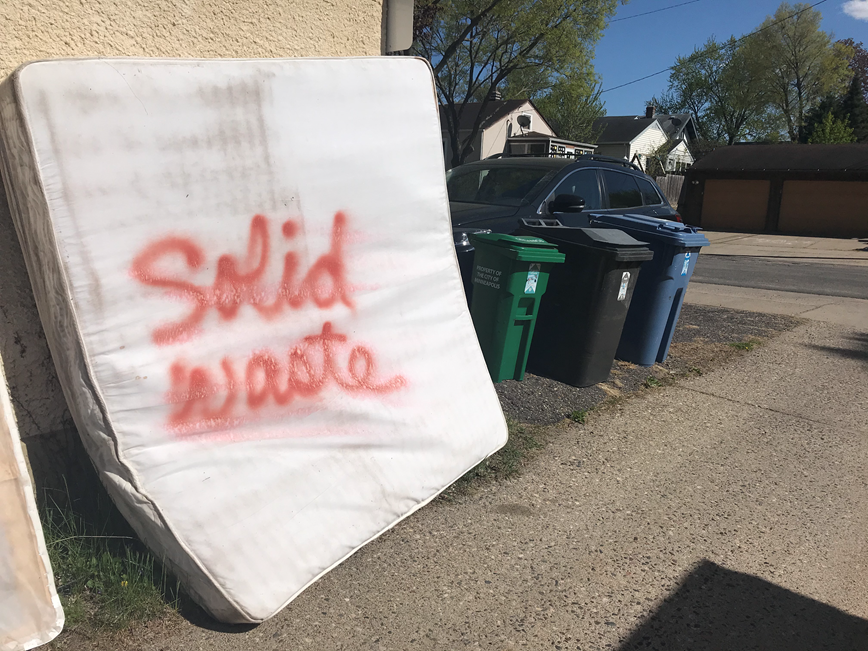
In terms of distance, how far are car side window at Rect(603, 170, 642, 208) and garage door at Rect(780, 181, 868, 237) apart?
20.5 meters

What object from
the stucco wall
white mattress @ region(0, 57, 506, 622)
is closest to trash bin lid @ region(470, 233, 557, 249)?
white mattress @ region(0, 57, 506, 622)

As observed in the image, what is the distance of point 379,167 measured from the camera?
3.17m

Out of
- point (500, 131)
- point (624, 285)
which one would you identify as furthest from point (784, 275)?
point (500, 131)

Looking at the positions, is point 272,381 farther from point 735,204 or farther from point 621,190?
point 735,204

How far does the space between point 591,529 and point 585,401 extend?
1.72 meters

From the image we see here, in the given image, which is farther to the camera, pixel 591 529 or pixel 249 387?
pixel 591 529

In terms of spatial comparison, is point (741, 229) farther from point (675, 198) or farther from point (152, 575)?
point (152, 575)

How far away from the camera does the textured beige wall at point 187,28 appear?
8.16ft

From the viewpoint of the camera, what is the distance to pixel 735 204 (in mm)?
25984

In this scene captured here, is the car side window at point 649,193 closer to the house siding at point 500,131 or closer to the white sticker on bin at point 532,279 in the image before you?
the white sticker on bin at point 532,279

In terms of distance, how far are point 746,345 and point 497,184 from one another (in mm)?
3138

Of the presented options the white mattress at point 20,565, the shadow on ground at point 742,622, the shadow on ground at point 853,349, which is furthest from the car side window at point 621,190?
the white mattress at point 20,565

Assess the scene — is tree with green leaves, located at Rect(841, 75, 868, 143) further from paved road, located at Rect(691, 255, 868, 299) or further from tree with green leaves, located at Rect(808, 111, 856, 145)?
paved road, located at Rect(691, 255, 868, 299)

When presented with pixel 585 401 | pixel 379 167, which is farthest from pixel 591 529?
pixel 379 167
